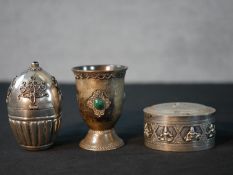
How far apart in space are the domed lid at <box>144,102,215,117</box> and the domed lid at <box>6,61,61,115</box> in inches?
17.0

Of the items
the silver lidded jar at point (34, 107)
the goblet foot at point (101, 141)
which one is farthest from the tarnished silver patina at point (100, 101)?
the silver lidded jar at point (34, 107)

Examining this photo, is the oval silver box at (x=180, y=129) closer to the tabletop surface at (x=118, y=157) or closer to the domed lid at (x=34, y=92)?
the tabletop surface at (x=118, y=157)

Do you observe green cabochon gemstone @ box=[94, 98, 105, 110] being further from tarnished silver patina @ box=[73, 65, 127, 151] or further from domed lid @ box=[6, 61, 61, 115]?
domed lid @ box=[6, 61, 61, 115]

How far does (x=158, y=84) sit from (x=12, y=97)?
2.87 m

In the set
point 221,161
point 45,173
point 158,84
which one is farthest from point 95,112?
point 158,84

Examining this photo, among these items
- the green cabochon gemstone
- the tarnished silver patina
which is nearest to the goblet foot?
the tarnished silver patina

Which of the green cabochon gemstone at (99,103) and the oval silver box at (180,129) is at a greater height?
the green cabochon gemstone at (99,103)

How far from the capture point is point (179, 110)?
7.13 ft

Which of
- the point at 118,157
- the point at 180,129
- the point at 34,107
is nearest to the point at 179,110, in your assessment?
the point at 180,129

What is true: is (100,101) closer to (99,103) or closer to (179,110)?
(99,103)

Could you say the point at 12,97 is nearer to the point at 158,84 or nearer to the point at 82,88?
the point at 82,88

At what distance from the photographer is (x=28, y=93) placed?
2062mm

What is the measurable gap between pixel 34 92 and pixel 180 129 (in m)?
0.65

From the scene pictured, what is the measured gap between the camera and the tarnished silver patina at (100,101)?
2.11 m
